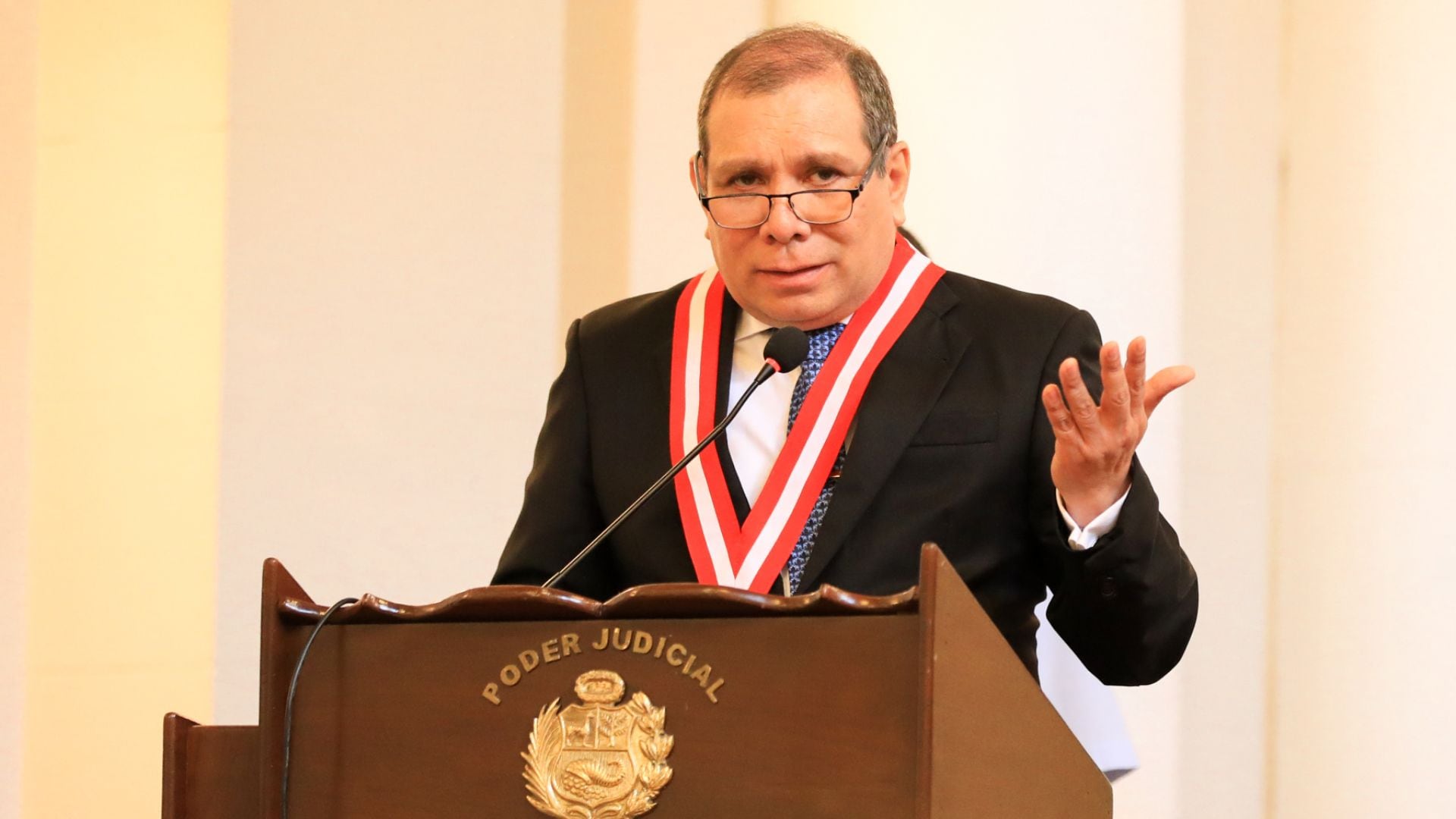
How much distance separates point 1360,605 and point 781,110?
2.41 metres

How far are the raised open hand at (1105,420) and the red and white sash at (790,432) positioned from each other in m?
0.48

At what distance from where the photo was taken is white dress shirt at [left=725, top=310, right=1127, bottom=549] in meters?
2.88

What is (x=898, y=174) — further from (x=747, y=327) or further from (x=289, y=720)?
(x=289, y=720)

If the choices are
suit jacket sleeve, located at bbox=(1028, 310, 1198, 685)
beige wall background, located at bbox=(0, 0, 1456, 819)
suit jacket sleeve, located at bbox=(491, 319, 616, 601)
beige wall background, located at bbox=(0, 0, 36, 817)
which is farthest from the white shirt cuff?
beige wall background, located at bbox=(0, 0, 36, 817)

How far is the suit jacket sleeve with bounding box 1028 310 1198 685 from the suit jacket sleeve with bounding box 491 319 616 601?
73cm

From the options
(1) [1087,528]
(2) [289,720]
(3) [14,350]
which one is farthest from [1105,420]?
(3) [14,350]

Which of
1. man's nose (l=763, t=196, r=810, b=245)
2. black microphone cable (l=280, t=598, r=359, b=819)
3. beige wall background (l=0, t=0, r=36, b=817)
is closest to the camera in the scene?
black microphone cable (l=280, t=598, r=359, b=819)

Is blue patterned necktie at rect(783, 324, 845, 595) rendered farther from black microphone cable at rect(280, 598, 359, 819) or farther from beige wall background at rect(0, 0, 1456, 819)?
beige wall background at rect(0, 0, 1456, 819)

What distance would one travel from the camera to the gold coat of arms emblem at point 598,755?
1823 millimetres

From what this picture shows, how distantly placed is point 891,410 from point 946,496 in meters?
0.16

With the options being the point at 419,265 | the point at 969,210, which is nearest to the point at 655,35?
the point at 419,265

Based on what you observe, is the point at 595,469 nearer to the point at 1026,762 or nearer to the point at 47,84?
the point at 1026,762

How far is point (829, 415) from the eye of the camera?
2805mm

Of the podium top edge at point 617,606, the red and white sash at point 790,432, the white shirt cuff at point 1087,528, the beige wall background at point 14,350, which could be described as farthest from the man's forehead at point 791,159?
the beige wall background at point 14,350
